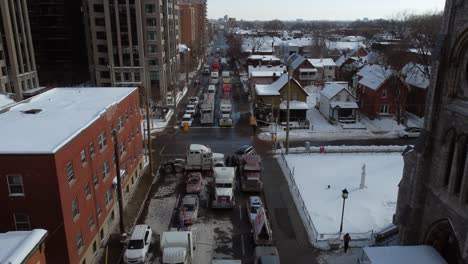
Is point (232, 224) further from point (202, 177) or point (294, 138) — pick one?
point (294, 138)

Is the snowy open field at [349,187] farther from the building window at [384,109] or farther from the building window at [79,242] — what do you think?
the building window at [384,109]

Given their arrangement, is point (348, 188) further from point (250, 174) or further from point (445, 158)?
point (445, 158)

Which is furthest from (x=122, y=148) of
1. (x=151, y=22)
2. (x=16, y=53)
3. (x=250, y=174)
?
(x=151, y=22)

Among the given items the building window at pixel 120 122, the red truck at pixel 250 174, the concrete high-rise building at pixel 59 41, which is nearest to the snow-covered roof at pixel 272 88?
the red truck at pixel 250 174

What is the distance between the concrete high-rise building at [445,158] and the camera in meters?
14.3

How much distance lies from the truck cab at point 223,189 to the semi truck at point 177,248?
5.13m

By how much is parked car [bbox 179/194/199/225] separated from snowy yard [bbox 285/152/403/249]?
7.75 metres

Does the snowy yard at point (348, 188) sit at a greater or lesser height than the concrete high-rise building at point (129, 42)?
lesser

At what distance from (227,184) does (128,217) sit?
282 inches

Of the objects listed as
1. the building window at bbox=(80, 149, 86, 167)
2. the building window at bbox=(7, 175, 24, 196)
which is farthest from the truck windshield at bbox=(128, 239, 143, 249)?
the building window at bbox=(7, 175, 24, 196)

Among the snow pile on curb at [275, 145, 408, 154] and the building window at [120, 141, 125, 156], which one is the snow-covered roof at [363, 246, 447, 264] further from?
the snow pile on curb at [275, 145, 408, 154]

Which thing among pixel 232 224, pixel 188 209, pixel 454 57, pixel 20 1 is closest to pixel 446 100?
pixel 454 57

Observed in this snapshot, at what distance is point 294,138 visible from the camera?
40219 mm

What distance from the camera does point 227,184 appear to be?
25547 mm
